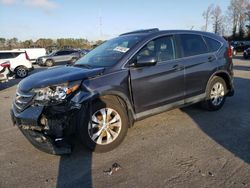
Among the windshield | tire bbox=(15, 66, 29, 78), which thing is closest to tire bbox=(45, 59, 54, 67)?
tire bbox=(15, 66, 29, 78)

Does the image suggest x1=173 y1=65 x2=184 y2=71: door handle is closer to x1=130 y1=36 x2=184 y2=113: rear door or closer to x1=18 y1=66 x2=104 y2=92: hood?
x1=130 y1=36 x2=184 y2=113: rear door

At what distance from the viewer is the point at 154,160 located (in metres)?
3.84

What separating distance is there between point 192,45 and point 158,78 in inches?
51.5

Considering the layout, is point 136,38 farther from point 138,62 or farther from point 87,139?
point 87,139

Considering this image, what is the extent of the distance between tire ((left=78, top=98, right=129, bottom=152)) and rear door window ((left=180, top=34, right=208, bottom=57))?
1.94 metres

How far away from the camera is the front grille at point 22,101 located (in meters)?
3.99

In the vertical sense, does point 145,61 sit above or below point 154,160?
above

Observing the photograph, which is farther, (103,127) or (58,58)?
(58,58)

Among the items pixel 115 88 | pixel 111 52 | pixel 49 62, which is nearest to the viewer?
pixel 115 88

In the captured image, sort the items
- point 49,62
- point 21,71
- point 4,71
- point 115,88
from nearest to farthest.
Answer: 1. point 115,88
2. point 4,71
3. point 21,71
4. point 49,62

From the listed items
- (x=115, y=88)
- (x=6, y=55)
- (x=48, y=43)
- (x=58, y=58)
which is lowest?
(x=58, y=58)

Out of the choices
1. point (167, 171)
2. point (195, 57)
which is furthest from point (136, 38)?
point (167, 171)

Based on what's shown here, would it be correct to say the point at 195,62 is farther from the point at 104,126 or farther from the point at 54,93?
the point at 54,93

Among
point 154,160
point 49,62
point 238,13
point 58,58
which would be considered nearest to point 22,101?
point 154,160
